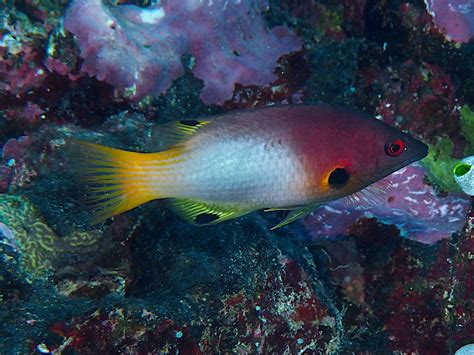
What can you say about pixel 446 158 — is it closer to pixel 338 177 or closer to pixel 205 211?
pixel 338 177

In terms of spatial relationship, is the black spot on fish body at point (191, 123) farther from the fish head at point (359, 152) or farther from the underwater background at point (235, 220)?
the fish head at point (359, 152)

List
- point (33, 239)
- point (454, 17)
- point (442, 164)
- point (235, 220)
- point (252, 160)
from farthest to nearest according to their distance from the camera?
point (442, 164)
point (454, 17)
point (235, 220)
point (33, 239)
point (252, 160)

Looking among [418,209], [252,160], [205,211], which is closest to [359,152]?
[252,160]

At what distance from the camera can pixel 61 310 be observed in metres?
2.69

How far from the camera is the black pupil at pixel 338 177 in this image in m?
2.48

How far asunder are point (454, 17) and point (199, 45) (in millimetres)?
2672

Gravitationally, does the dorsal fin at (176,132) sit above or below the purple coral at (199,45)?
below

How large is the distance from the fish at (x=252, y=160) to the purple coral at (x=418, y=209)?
191 cm

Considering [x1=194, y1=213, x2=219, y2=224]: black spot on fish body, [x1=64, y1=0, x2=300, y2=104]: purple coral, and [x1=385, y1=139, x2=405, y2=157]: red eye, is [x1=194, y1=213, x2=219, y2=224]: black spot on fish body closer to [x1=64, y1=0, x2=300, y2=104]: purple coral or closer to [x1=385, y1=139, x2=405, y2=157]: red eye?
[x1=385, y1=139, x2=405, y2=157]: red eye

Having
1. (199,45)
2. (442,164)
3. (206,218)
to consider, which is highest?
(199,45)

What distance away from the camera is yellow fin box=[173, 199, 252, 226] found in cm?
257

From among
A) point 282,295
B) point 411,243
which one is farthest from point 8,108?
point 411,243

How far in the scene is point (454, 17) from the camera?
427cm

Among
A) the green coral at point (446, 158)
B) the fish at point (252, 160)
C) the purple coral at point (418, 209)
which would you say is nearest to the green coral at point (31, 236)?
the fish at point (252, 160)
